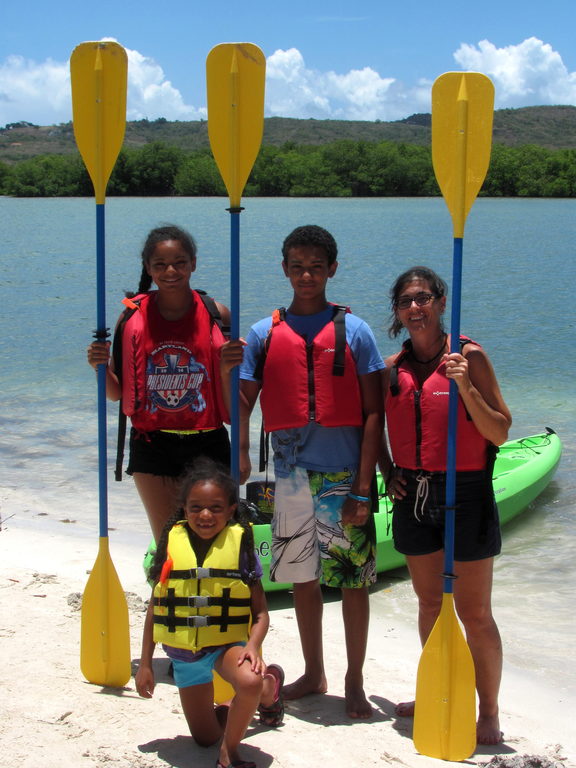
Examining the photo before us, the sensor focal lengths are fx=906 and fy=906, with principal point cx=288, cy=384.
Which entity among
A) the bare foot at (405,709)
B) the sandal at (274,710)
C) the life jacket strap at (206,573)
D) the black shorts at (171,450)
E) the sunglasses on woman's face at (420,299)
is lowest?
the bare foot at (405,709)

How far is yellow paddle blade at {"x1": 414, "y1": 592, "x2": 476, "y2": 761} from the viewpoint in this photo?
10.1ft

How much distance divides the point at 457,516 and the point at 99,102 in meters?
2.03

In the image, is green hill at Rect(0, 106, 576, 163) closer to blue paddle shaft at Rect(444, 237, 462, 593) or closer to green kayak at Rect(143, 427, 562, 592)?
green kayak at Rect(143, 427, 562, 592)

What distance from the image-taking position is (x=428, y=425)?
3.09m

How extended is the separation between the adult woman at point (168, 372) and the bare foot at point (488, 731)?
133cm

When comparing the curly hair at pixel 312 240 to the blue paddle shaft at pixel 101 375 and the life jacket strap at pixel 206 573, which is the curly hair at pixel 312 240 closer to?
the blue paddle shaft at pixel 101 375

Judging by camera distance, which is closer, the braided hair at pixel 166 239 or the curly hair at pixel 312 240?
the curly hair at pixel 312 240

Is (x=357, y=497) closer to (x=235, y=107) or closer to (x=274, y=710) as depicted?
(x=274, y=710)

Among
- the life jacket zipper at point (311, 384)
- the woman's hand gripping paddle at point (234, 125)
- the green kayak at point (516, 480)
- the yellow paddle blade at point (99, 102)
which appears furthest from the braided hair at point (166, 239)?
the green kayak at point (516, 480)

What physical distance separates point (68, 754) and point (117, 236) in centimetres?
3305

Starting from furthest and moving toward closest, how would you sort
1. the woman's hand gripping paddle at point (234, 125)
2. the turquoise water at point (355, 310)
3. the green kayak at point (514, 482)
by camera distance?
1. the turquoise water at point (355, 310)
2. the green kayak at point (514, 482)
3. the woman's hand gripping paddle at point (234, 125)

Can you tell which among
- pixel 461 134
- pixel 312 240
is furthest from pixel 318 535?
pixel 461 134

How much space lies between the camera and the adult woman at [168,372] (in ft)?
10.7

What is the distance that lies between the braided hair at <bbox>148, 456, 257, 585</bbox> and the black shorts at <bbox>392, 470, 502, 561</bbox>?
570mm
